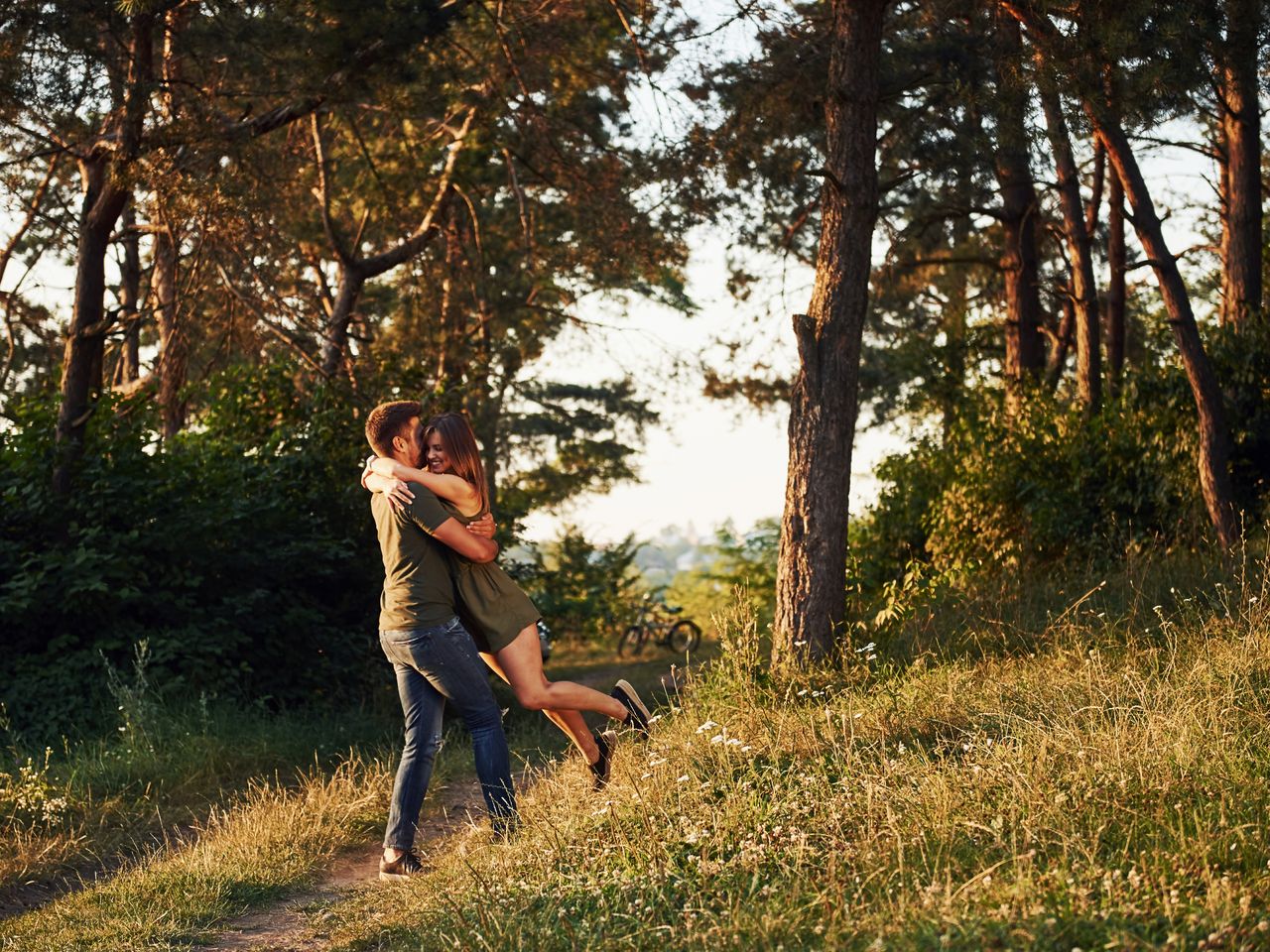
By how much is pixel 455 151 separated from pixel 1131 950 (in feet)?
48.8

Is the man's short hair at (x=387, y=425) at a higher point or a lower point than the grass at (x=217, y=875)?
higher

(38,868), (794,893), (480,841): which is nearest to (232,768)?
(38,868)

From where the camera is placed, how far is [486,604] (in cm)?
626

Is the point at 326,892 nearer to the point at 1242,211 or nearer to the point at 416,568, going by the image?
the point at 416,568

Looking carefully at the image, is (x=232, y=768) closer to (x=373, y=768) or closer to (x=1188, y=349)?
(x=373, y=768)

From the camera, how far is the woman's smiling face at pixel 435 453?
617cm

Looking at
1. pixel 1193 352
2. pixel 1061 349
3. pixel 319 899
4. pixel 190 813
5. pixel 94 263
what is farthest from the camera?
pixel 1061 349

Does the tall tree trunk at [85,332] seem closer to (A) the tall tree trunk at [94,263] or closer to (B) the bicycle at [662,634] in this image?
(A) the tall tree trunk at [94,263]

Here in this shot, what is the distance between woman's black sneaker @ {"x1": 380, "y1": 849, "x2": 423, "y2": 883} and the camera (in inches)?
231

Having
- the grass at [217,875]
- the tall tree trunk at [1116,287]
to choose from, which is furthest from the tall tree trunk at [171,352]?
the tall tree trunk at [1116,287]

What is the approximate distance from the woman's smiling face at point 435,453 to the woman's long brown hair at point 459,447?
1 cm

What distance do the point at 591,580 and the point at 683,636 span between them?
4.94 meters

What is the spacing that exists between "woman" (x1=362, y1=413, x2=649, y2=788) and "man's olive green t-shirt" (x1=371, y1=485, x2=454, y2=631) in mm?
85

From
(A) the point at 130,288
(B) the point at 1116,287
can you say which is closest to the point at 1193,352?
(B) the point at 1116,287
